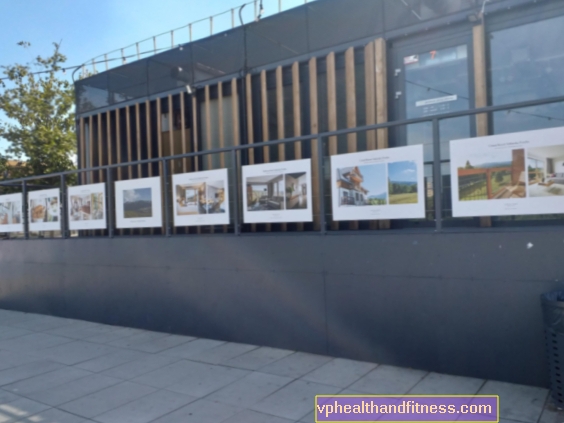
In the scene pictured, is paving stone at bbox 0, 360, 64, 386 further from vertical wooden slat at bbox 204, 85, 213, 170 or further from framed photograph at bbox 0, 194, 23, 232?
framed photograph at bbox 0, 194, 23, 232

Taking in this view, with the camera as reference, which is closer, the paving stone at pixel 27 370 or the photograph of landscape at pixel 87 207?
the paving stone at pixel 27 370

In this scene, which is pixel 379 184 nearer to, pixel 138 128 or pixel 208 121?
pixel 208 121

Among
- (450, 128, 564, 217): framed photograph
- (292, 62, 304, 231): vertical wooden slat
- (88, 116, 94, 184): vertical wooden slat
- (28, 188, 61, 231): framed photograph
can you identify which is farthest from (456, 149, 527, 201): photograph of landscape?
(88, 116, 94, 184): vertical wooden slat

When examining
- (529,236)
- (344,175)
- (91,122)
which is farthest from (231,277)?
(91,122)

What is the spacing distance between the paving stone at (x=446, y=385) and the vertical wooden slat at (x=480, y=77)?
294 centimetres

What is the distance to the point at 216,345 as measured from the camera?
725cm

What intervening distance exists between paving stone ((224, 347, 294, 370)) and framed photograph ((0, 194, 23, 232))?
6.28 m

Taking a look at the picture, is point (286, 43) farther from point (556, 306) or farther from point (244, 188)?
point (556, 306)

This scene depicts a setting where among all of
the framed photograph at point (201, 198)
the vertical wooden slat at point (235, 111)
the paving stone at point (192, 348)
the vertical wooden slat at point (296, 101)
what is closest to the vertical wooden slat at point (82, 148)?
the vertical wooden slat at point (235, 111)

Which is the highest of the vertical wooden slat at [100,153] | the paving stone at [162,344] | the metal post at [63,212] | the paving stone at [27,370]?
the vertical wooden slat at [100,153]

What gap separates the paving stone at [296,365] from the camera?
19.3ft

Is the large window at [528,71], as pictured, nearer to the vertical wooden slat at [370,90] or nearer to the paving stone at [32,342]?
the vertical wooden slat at [370,90]

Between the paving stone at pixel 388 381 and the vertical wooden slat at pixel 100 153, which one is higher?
the vertical wooden slat at pixel 100 153

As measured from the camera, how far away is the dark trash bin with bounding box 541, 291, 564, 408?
4363mm
